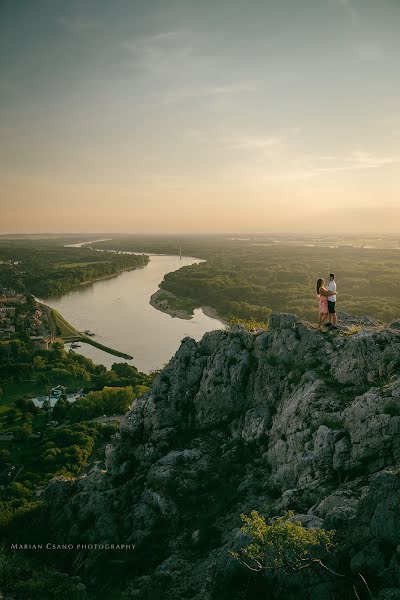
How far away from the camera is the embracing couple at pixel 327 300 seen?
48.9 feet

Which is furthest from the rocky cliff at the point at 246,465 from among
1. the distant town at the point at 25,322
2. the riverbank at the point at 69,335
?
the distant town at the point at 25,322

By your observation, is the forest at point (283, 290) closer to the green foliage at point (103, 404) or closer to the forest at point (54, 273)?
the forest at point (54, 273)

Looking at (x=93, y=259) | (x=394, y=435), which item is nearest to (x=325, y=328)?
(x=394, y=435)

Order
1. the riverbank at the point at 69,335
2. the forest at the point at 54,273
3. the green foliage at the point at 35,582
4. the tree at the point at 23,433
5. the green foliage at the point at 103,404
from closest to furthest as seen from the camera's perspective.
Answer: the green foliage at the point at 35,582 → the tree at the point at 23,433 → the green foliage at the point at 103,404 → the riverbank at the point at 69,335 → the forest at the point at 54,273

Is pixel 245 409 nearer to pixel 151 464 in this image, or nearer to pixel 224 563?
pixel 151 464

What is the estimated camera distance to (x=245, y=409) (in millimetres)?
15133

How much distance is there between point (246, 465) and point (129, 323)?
6419 cm

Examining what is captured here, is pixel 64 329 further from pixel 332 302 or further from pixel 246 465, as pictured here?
pixel 246 465

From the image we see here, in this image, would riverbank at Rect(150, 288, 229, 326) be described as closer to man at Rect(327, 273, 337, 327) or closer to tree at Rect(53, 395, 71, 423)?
tree at Rect(53, 395, 71, 423)

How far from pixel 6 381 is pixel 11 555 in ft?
134

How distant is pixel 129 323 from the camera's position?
249 feet

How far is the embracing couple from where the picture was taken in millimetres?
14914

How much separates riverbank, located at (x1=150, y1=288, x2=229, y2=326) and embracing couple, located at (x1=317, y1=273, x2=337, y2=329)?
193 feet

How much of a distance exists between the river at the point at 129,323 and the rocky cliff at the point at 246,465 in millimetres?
38200
